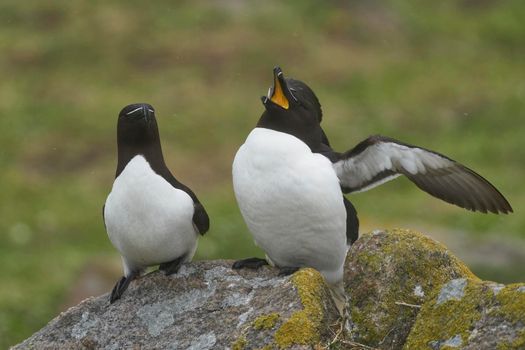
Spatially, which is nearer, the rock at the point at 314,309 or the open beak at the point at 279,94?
the rock at the point at 314,309

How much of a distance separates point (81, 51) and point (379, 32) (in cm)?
830

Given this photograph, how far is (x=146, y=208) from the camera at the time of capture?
8102 millimetres

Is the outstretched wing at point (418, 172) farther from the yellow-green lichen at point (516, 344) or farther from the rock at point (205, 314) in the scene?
the yellow-green lichen at point (516, 344)

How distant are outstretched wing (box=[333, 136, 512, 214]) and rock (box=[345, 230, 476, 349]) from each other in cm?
93

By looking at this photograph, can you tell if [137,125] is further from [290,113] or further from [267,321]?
[267,321]

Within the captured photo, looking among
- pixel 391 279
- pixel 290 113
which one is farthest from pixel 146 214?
pixel 391 279

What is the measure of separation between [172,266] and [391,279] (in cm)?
180

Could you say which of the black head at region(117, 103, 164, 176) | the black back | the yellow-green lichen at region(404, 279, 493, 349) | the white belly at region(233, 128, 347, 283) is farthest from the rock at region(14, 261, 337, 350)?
the black head at region(117, 103, 164, 176)

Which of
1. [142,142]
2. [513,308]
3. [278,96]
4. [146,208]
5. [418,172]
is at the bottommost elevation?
[513,308]

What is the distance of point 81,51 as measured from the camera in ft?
92.5

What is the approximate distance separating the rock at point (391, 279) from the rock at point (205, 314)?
238 mm

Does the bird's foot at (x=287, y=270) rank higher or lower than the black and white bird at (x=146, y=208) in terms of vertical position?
lower

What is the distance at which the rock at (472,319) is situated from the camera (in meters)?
6.41

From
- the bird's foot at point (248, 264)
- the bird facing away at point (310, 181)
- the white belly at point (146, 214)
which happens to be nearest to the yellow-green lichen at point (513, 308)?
the bird facing away at point (310, 181)
